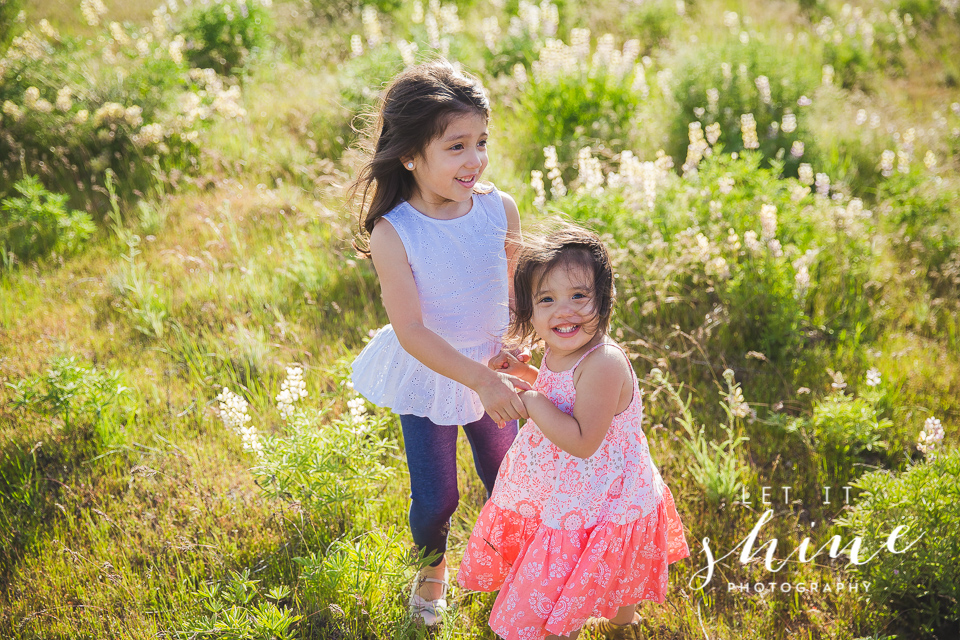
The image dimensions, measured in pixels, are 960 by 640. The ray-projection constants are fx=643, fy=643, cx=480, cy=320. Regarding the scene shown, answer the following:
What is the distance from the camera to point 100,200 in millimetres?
5508

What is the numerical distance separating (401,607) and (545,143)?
13.1 feet

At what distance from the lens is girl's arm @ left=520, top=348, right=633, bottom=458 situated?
201 cm

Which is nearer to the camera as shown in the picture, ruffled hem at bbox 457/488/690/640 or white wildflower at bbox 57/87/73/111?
ruffled hem at bbox 457/488/690/640

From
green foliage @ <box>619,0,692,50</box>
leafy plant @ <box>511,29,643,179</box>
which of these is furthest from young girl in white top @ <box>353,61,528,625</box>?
green foliage @ <box>619,0,692,50</box>

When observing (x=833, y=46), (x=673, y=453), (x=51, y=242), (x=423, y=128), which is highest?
(x=833, y=46)

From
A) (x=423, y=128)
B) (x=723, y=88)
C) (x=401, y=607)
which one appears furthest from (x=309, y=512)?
(x=723, y=88)

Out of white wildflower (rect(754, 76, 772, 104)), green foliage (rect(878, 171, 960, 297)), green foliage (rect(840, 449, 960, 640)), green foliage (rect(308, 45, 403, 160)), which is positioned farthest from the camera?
green foliage (rect(308, 45, 403, 160))

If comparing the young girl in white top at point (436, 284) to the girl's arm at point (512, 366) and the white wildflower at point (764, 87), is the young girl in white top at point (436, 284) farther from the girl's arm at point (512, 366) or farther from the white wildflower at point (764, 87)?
the white wildflower at point (764, 87)

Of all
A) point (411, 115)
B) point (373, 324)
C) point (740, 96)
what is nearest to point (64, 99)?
point (373, 324)

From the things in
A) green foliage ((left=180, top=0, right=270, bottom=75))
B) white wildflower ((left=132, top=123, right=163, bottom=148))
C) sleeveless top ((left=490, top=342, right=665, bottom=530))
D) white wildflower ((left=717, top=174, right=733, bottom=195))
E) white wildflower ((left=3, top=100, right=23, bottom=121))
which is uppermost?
green foliage ((left=180, top=0, right=270, bottom=75))

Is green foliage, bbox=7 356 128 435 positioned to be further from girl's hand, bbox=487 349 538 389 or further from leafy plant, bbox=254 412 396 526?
girl's hand, bbox=487 349 538 389

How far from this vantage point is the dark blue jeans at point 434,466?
95.1 inches

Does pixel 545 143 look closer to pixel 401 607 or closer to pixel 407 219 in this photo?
pixel 407 219

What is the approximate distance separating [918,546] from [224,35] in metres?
7.92
